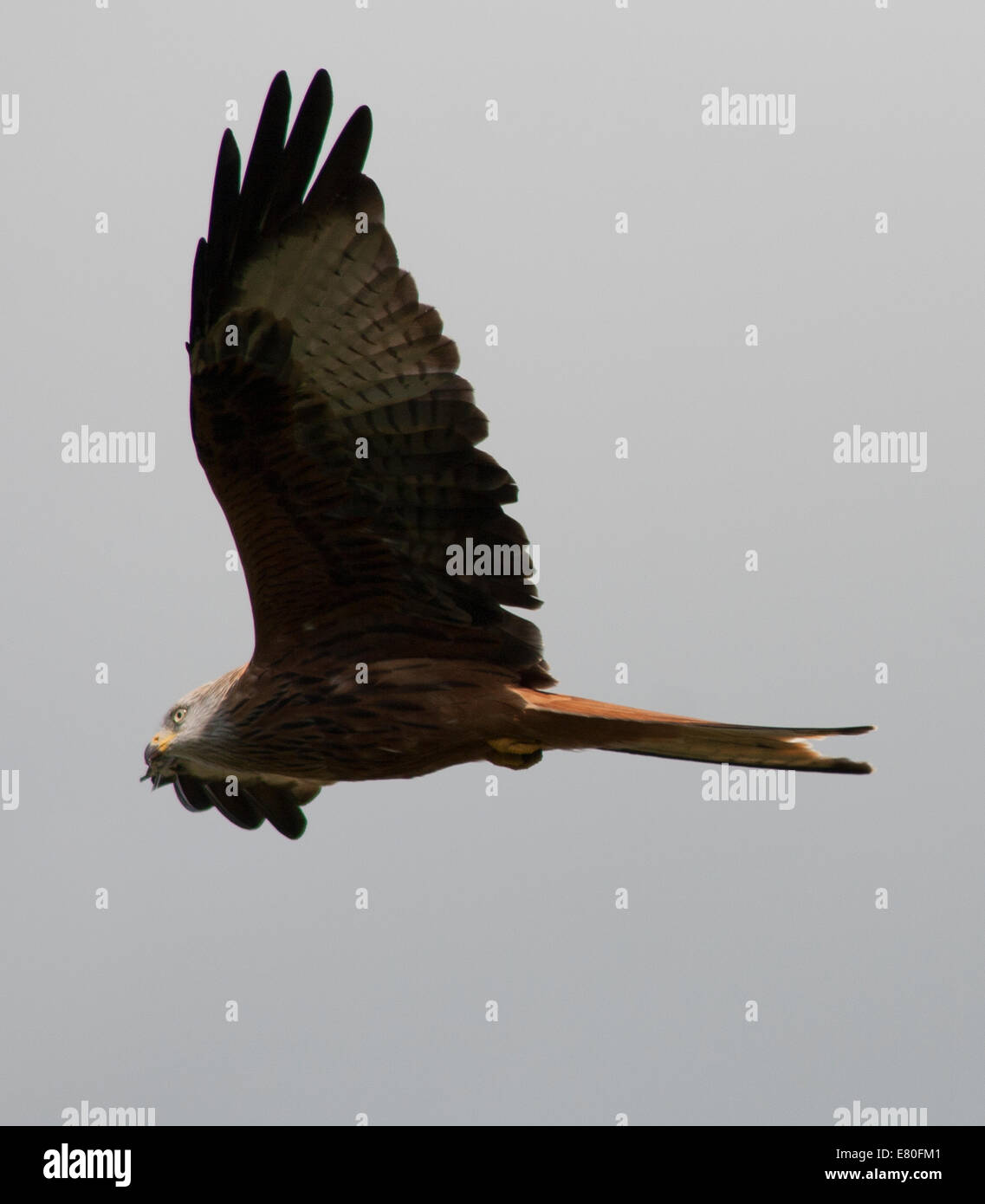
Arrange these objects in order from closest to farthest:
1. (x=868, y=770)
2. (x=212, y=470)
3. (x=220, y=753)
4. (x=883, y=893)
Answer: (x=868, y=770) < (x=212, y=470) < (x=220, y=753) < (x=883, y=893)

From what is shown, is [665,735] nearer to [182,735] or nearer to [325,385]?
[325,385]

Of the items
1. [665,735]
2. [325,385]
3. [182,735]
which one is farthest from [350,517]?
[665,735]

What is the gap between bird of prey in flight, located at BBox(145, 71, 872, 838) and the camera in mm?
7582

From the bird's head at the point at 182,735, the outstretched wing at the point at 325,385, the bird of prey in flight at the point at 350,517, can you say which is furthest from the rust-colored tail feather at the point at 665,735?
the bird's head at the point at 182,735

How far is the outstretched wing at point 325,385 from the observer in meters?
7.57

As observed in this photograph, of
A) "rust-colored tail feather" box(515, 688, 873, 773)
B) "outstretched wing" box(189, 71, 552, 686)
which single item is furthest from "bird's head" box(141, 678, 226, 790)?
"rust-colored tail feather" box(515, 688, 873, 773)

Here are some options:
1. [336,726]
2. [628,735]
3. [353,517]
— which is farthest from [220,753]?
[628,735]

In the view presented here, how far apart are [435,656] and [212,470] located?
3.96 ft

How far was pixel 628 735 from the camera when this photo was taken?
7.74 metres

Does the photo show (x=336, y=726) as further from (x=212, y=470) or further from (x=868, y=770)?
(x=868, y=770)

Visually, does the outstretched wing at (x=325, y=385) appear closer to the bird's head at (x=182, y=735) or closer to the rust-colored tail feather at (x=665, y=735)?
the rust-colored tail feather at (x=665, y=735)

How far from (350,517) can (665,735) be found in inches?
59.7

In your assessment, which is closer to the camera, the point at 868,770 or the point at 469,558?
the point at 868,770

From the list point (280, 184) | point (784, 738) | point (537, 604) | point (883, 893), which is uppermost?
point (280, 184)
